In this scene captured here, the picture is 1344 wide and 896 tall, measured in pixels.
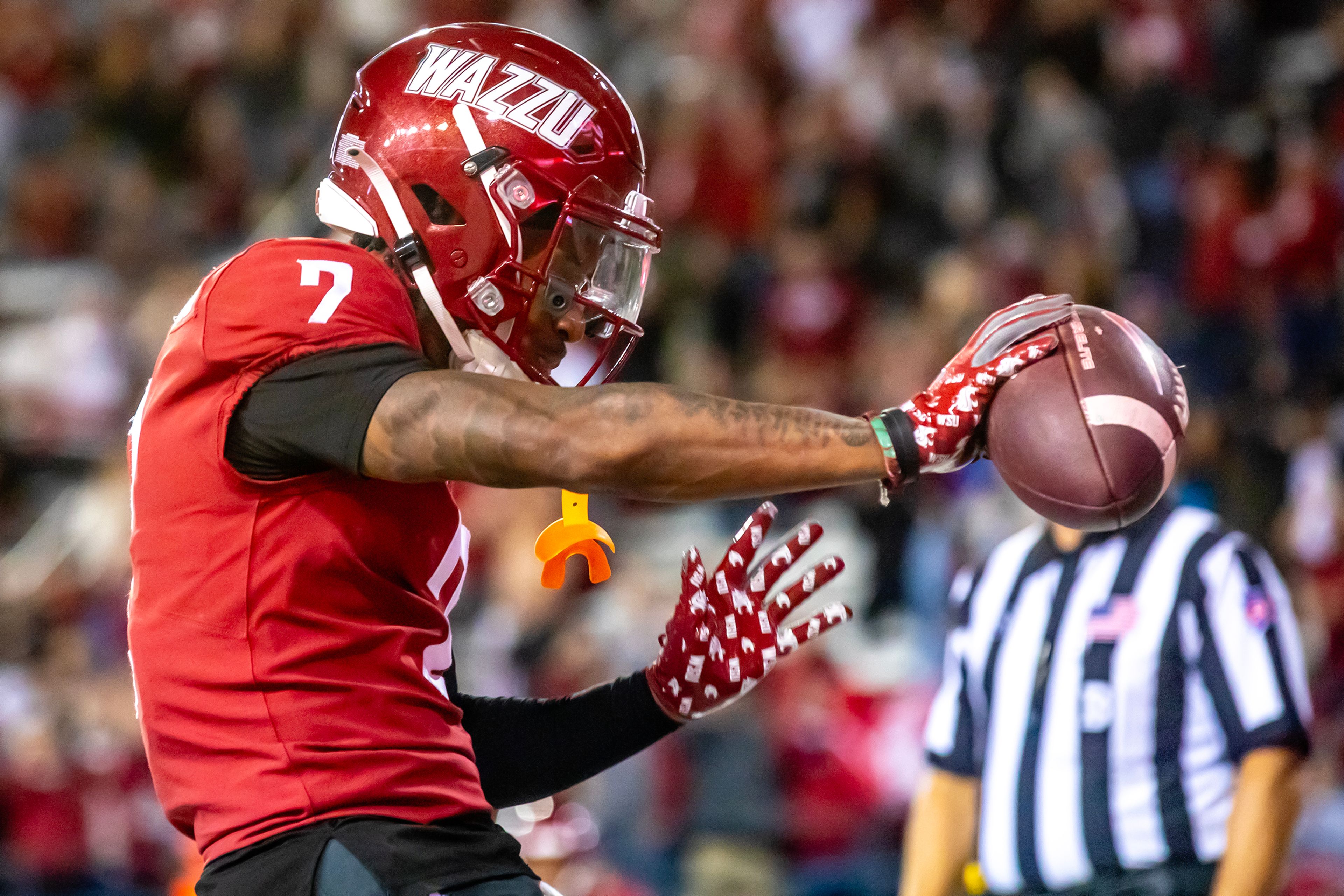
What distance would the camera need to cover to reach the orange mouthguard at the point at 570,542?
8.23 ft

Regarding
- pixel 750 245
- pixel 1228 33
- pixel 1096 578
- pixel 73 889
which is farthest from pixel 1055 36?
pixel 73 889

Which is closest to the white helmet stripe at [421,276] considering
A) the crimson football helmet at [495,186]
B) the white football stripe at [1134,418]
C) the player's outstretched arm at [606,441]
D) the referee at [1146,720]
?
the crimson football helmet at [495,186]

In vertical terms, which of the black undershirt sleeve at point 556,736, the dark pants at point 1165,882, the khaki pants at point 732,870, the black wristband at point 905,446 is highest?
the black wristband at point 905,446

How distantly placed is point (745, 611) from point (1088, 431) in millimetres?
565

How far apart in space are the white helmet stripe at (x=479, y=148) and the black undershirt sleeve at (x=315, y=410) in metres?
0.39

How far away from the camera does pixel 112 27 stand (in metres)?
10.3

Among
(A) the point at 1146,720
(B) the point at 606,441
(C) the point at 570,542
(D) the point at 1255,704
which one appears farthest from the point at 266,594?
(D) the point at 1255,704

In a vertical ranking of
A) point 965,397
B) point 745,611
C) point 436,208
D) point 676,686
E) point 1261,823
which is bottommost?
point 1261,823

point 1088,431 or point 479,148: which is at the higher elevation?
point 479,148

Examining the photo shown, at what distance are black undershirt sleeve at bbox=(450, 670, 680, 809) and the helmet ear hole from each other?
800mm

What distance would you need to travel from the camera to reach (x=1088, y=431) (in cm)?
221

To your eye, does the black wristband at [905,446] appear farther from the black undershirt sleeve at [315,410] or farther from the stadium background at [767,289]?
the stadium background at [767,289]

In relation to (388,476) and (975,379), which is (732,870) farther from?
(388,476)

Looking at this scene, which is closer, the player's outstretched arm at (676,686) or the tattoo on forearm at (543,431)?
the tattoo on forearm at (543,431)
